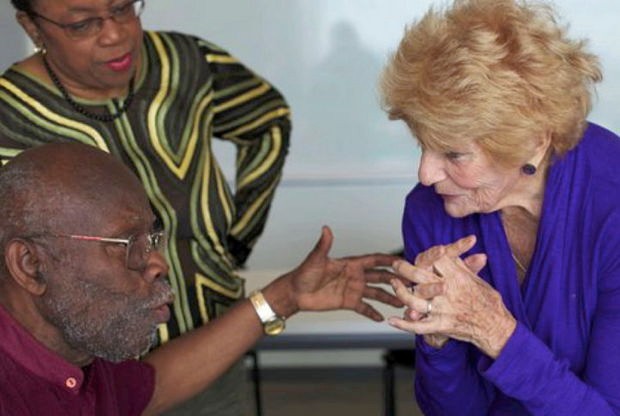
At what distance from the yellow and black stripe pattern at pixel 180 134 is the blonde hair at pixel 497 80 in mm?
711

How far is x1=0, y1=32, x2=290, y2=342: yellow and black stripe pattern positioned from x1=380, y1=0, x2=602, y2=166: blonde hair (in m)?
0.71

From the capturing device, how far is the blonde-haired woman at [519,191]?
7.09 feet

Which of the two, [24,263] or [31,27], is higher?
[31,27]

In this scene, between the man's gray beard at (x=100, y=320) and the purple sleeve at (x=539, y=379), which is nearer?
the man's gray beard at (x=100, y=320)

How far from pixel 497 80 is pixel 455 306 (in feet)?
1.37

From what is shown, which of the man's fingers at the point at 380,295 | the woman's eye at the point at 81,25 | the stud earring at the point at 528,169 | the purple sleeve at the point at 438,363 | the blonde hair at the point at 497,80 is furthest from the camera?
the man's fingers at the point at 380,295

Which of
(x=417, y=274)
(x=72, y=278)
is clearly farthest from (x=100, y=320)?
(x=417, y=274)

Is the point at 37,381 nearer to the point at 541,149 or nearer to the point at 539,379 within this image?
the point at 539,379

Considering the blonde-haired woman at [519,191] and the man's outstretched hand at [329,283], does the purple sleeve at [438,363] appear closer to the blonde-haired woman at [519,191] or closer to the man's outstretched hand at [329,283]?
the blonde-haired woman at [519,191]

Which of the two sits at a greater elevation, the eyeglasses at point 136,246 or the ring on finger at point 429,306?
the eyeglasses at point 136,246

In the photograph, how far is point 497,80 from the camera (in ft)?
7.02

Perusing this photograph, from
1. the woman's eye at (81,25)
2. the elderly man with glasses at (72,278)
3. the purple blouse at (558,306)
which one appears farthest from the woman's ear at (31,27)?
the purple blouse at (558,306)

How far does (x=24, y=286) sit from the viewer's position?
206 centimetres

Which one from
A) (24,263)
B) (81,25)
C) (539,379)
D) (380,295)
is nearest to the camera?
(24,263)
